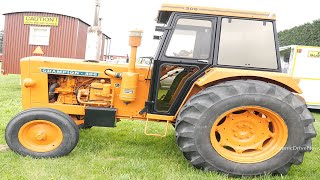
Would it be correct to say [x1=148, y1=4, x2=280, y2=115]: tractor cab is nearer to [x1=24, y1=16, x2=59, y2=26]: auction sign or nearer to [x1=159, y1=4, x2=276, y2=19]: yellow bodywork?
[x1=159, y1=4, x2=276, y2=19]: yellow bodywork

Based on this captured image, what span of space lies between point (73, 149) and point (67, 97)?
2.47 feet

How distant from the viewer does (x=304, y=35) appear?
15.8 m

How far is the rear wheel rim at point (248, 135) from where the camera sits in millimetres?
4152

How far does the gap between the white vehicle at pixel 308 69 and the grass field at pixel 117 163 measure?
5.18 metres

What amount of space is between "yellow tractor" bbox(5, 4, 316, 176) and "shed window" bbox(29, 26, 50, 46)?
8335mm

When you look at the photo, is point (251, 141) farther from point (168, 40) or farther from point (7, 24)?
point (7, 24)

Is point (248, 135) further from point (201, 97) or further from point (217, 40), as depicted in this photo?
point (217, 40)

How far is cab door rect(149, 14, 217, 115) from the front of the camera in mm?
4258

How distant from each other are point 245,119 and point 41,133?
8.32 ft

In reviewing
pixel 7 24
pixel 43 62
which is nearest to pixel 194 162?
pixel 43 62

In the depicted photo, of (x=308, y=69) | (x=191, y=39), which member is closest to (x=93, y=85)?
(x=191, y=39)

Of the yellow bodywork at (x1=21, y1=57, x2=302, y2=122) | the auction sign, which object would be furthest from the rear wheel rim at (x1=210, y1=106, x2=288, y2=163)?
the auction sign

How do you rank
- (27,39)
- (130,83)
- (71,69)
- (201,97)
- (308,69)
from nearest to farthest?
(201,97)
(130,83)
(71,69)
(308,69)
(27,39)

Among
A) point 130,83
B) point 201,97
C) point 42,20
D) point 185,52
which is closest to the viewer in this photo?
point 201,97
